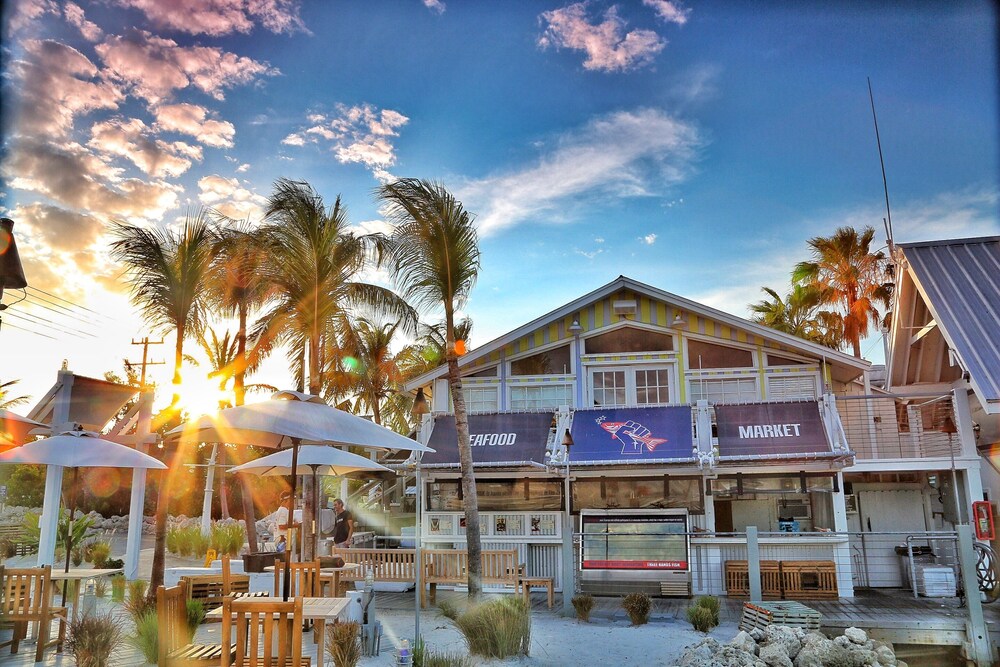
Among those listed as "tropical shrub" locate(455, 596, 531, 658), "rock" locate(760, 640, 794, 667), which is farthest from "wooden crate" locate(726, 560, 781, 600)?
"tropical shrub" locate(455, 596, 531, 658)

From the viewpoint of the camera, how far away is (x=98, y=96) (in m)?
7.74

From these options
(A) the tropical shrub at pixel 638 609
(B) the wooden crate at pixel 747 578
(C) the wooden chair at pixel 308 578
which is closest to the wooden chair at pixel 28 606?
(C) the wooden chair at pixel 308 578

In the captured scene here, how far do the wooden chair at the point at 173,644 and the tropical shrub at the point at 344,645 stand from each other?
46.8 inches

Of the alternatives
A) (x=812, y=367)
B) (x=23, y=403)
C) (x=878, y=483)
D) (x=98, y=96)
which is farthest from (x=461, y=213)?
(x=23, y=403)

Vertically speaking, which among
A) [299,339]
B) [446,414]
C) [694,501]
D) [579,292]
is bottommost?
[694,501]

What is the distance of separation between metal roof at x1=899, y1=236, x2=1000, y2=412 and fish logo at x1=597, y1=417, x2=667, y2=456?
17.9ft

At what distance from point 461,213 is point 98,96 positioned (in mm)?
6159

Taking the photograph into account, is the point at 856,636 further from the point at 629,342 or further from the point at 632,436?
the point at 629,342

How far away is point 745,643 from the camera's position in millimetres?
9000

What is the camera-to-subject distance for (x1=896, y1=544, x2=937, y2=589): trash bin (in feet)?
48.3

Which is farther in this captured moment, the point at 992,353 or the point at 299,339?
the point at 299,339

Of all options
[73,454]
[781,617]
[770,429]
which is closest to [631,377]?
[770,429]

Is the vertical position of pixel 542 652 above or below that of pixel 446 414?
below

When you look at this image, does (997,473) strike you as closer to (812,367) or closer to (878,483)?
(878,483)
